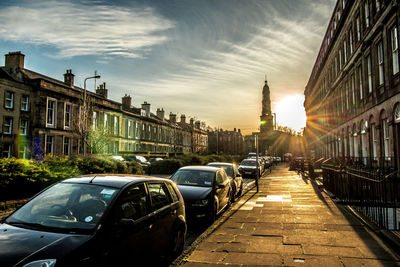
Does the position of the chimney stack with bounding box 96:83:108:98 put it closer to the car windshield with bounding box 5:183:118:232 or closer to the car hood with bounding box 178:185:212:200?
the car hood with bounding box 178:185:212:200

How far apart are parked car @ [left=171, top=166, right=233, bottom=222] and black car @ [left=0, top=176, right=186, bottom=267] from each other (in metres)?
2.85

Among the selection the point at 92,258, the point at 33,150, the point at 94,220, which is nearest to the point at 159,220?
the point at 94,220

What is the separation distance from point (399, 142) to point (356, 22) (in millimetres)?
12356

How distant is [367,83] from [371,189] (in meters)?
13.6

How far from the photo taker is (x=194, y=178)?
972cm

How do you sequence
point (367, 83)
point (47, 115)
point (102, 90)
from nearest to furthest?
point (367, 83), point (47, 115), point (102, 90)

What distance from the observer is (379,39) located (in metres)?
16.8

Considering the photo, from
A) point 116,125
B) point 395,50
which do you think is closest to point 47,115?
point 116,125

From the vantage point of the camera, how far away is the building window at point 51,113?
33219mm

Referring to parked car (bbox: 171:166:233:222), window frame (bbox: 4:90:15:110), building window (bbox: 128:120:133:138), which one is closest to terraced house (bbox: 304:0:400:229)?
parked car (bbox: 171:166:233:222)

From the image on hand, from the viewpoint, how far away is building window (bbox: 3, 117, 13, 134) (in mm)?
28684

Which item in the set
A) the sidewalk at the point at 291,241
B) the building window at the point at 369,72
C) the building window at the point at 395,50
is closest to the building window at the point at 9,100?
the sidewalk at the point at 291,241

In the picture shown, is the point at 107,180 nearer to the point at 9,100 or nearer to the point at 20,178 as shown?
the point at 20,178

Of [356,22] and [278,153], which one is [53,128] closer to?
[356,22]
